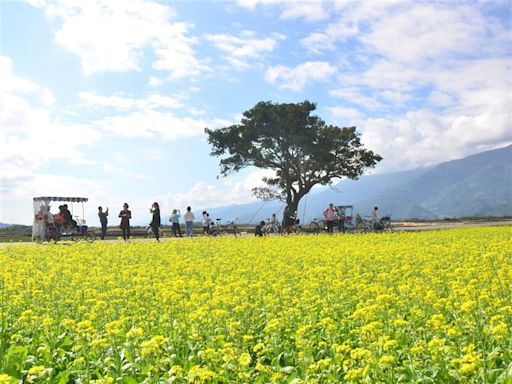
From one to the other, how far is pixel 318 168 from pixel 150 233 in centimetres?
1964

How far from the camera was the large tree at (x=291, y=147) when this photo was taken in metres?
50.5

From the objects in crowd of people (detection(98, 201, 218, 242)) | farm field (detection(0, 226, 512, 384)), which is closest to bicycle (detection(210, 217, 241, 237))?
crowd of people (detection(98, 201, 218, 242))

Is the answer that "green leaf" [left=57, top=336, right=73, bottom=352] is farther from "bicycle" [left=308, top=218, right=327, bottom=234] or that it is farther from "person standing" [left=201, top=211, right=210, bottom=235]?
"bicycle" [left=308, top=218, right=327, bottom=234]

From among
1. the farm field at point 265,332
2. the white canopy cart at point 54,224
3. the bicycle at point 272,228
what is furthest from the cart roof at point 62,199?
the farm field at point 265,332

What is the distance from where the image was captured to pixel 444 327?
604cm

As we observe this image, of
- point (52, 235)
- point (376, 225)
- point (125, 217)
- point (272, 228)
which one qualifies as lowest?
point (376, 225)

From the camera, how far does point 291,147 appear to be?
51.3 m

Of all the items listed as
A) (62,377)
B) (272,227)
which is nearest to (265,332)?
(62,377)

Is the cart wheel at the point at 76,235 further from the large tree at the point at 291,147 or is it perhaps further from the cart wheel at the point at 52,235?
the large tree at the point at 291,147

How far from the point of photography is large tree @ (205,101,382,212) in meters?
50.5

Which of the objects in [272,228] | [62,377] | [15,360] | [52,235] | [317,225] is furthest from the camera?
[317,225]

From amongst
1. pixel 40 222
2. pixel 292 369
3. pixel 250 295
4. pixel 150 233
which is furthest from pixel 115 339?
pixel 150 233

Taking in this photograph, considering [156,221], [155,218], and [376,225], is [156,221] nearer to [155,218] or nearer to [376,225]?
[155,218]

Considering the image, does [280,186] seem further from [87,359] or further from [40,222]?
[87,359]
